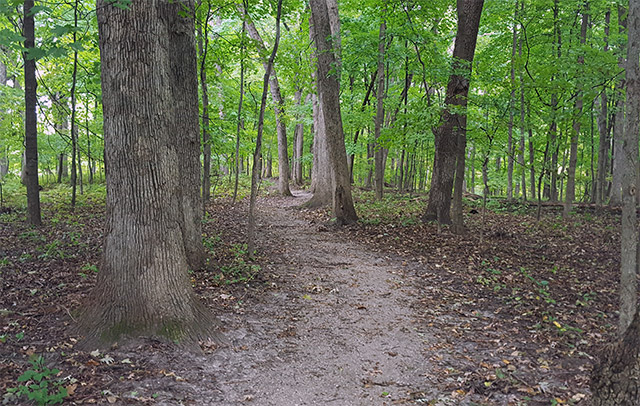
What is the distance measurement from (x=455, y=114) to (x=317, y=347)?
6835 millimetres

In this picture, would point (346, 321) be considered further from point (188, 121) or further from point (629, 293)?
point (188, 121)

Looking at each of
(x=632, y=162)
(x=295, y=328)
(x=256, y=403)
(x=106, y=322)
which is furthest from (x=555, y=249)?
(x=106, y=322)

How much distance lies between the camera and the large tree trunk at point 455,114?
8.56 meters

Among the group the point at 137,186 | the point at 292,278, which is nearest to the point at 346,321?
the point at 292,278

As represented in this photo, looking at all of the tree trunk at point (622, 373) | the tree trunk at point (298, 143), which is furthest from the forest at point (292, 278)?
the tree trunk at point (298, 143)

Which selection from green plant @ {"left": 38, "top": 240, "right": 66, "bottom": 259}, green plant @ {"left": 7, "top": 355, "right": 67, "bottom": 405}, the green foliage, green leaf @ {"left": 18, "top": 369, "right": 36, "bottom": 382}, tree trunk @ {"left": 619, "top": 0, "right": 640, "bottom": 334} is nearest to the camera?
green plant @ {"left": 7, "top": 355, "right": 67, "bottom": 405}

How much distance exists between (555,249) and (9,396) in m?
9.38

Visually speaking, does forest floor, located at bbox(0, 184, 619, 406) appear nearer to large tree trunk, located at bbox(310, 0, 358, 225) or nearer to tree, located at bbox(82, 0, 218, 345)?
tree, located at bbox(82, 0, 218, 345)

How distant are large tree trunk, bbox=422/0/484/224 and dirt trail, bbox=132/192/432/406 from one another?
3385mm

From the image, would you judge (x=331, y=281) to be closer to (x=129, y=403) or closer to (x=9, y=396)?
(x=129, y=403)

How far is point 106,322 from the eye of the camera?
12.3ft

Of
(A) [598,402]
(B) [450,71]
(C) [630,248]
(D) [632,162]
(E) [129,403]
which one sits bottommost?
(E) [129,403]

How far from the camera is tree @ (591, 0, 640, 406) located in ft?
8.09

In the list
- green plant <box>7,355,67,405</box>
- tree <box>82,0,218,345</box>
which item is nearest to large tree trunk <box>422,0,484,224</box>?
tree <box>82,0,218,345</box>
